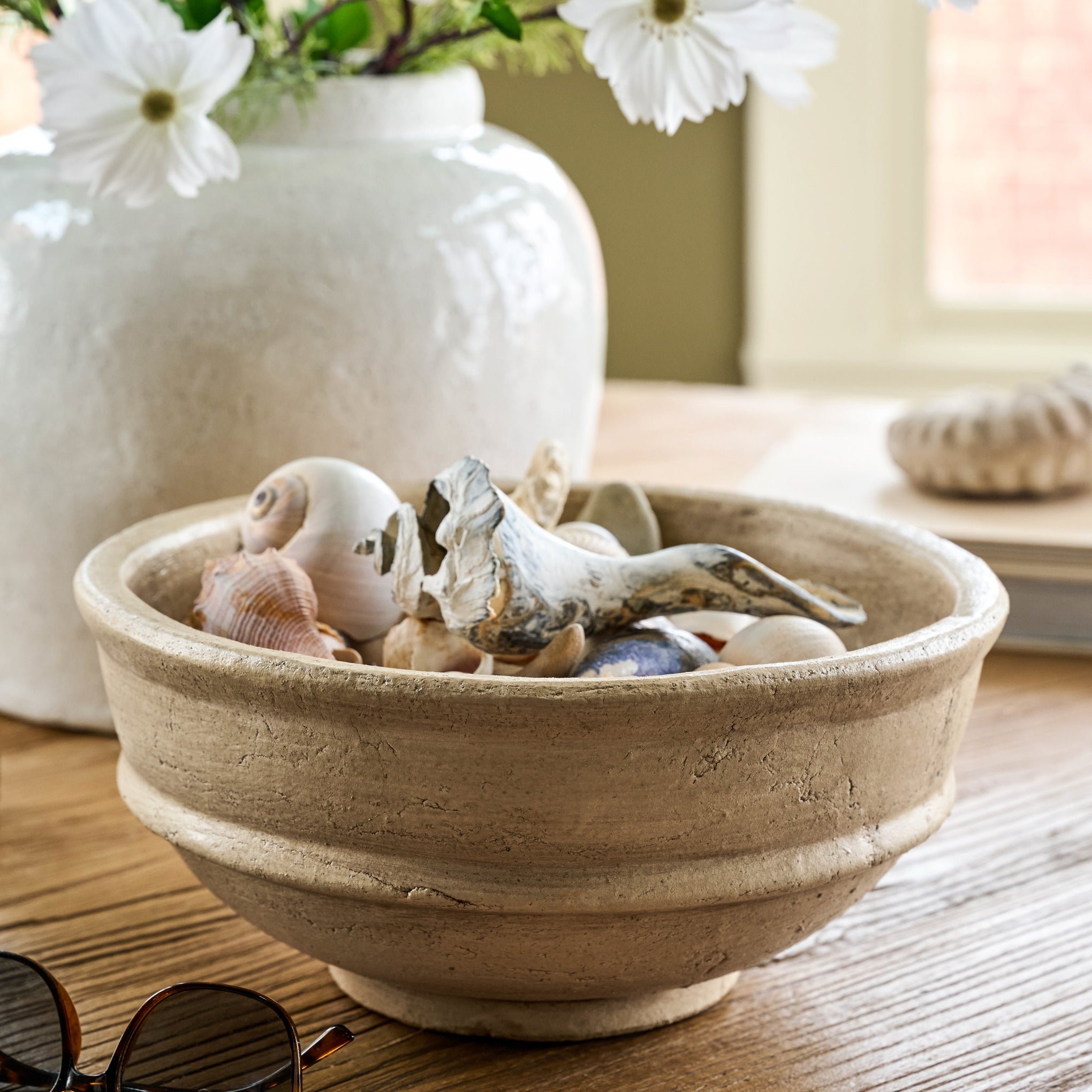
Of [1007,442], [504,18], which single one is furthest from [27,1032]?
[1007,442]

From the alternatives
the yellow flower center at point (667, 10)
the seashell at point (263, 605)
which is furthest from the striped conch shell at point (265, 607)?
the yellow flower center at point (667, 10)

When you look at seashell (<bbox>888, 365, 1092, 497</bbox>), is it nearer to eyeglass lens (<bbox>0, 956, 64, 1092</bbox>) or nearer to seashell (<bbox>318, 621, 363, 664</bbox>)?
seashell (<bbox>318, 621, 363, 664</bbox>)

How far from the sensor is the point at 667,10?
1.34ft

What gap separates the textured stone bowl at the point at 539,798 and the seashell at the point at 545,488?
0.16 m

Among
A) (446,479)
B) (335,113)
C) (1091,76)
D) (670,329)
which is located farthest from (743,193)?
(446,479)

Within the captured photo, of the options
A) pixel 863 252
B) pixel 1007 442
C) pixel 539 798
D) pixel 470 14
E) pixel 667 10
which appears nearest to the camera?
pixel 539 798

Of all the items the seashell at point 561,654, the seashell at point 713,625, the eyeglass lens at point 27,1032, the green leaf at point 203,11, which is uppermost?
the green leaf at point 203,11

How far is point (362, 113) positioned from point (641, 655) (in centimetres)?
33

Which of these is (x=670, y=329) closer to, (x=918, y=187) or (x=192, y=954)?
(x=918, y=187)

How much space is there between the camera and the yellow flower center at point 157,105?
18.0 inches

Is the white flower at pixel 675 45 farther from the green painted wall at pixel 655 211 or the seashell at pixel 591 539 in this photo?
the green painted wall at pixel 655 211

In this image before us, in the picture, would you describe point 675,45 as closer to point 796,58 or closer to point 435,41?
point 796,58

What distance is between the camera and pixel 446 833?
31cm

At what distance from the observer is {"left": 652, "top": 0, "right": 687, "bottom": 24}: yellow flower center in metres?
0.41
